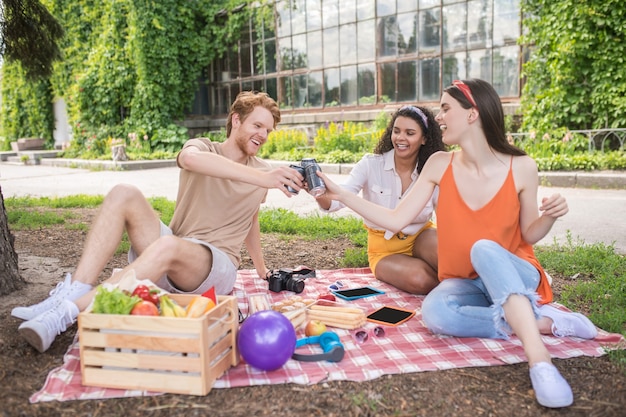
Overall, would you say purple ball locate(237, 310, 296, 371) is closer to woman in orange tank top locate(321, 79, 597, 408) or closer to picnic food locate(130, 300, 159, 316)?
picnic food locate(130, 300, 159, 316)

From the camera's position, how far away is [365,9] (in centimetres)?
1360

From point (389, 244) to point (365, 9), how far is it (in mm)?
11071

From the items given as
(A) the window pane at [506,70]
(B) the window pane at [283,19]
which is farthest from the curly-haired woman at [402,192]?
(B) the window pane at [283,19]

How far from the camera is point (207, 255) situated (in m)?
3.03

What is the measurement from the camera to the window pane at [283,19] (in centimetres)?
1533

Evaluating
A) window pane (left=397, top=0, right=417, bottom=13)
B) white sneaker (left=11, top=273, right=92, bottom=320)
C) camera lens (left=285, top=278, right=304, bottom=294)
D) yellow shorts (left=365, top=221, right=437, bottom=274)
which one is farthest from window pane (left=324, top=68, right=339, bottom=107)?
white sneaker (left=11, top=273, right=92, bottom=320)

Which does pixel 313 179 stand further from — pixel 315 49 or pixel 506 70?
pixel 315 49

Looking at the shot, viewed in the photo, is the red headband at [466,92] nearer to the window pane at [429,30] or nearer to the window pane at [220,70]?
the window pane at [429,30]

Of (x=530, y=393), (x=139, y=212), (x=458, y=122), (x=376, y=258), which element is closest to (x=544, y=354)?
(x=530, y=393)

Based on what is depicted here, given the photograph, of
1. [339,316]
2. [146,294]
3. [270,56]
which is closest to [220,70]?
[270,56]

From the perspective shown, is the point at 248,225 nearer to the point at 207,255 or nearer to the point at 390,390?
the point at 207,255

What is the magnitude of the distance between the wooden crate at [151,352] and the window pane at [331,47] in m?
12.9

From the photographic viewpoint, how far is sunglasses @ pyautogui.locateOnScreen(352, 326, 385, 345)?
284 cm

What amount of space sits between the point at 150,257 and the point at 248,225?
828 millimetres
